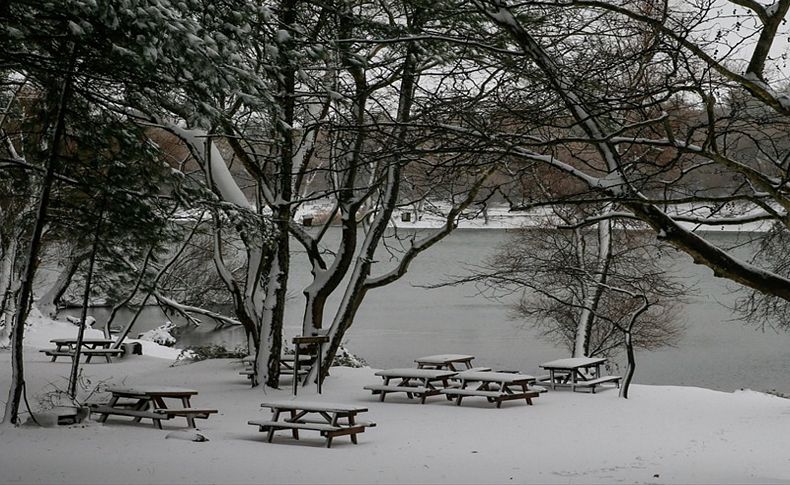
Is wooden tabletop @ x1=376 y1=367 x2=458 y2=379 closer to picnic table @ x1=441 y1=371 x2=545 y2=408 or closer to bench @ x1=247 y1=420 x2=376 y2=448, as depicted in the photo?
picnic table @ x1=441 y1=371 x2=545 y2=408

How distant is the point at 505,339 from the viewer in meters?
32.3

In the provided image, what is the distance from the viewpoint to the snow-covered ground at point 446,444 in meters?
8.07

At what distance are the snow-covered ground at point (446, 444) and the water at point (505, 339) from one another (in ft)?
20.3

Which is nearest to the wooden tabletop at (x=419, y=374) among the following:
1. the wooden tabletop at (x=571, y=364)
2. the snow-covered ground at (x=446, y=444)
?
the snow-covered ground at (x=446, y=444)

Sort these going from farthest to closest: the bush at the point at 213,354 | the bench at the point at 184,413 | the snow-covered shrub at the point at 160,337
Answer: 1. the snow-covered shrub at the point at 160,337
2. the bush at the point at 213,354
3. the bench at the point at 184,413

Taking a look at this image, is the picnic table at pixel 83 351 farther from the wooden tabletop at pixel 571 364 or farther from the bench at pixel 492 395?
the wooden tabletop at pixel 571 364

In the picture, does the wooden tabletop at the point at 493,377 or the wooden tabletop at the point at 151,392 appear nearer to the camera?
the wooden tabletop at the point at 151,392

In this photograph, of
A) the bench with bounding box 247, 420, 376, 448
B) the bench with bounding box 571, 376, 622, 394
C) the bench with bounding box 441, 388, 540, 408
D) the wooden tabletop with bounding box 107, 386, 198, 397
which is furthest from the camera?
the bench with bounding box 571, 376, 622, 394

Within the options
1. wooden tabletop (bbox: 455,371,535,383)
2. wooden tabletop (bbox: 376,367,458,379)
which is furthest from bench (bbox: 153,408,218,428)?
wooden tabletop (bbox: 455,371,535,383)

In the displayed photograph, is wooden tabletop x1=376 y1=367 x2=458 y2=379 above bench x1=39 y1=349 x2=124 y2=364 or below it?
above

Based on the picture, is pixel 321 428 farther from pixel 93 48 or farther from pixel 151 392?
pixel 93 48

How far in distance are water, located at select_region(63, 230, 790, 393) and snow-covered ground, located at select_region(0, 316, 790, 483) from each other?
6194 millimetres

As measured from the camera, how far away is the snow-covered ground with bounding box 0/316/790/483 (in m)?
8.07

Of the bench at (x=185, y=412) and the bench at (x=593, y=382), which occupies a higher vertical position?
the bench at (x=593, y=382)
